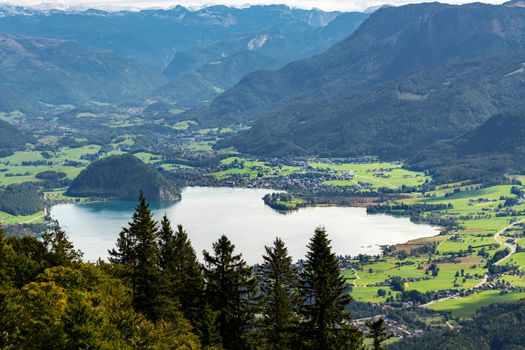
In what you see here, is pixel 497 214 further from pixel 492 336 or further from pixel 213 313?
pixel 213 313

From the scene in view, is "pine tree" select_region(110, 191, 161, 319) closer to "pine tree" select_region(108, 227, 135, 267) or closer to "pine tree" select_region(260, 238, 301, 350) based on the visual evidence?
"pine tree" select_region(108, 227, 135, 267)

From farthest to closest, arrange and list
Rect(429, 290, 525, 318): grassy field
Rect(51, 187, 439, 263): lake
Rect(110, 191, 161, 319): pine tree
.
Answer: Rect(51, 187, 439, 263): lake, Rect(429, 290, 525, 318): grassy field, Rect(110, 191, 161, 319): pine tree

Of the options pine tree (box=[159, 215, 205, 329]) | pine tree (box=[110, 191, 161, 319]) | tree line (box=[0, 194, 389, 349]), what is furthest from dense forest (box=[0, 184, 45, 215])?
pine tree (box=[159, 215, 205, 329])

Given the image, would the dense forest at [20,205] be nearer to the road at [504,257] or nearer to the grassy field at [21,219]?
the grassy field at [21,219]

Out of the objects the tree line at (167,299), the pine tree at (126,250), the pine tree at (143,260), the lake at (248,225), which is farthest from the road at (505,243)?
the tree line at (167,299)

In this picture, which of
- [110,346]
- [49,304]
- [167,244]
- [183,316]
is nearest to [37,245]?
[167,244]

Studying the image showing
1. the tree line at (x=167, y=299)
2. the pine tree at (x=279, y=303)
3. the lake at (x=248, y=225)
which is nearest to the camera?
the tree line at (x=167, y=299)
